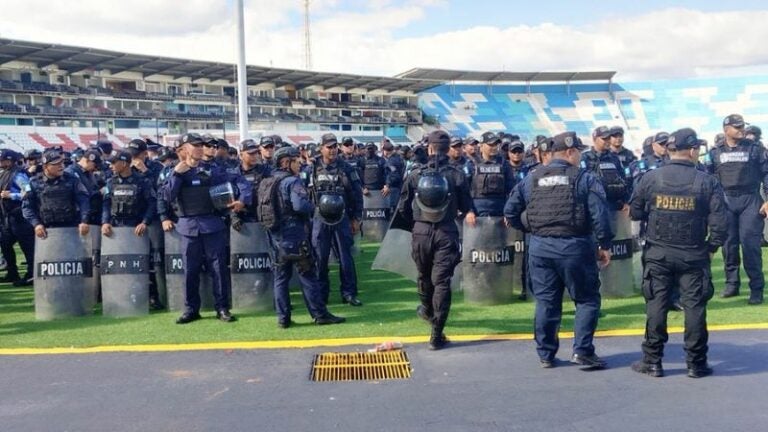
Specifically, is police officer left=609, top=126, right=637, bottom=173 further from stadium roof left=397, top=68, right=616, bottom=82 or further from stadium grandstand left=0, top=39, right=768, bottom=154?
stadium roof left=397, top=68, right=616, bottom=82

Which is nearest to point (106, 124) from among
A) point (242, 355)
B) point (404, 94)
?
point (404, 94)

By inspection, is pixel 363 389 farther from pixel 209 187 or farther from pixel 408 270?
pixel 209 187

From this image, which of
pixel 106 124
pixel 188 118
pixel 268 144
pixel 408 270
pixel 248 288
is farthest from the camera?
pixel 188 118

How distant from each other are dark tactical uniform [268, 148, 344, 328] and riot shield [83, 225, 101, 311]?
242 cm

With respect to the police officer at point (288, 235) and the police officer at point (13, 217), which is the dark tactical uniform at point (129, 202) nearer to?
the police officer at point (288, 235)

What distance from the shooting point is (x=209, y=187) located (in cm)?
702

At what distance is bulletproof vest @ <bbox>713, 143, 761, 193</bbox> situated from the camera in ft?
23.7

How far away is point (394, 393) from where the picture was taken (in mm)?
4754

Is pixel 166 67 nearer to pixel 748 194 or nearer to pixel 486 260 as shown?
pixel 486 260

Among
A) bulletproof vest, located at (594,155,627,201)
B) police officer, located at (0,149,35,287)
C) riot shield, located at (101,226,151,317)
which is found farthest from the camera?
police officer, located at (0,149,35,287)

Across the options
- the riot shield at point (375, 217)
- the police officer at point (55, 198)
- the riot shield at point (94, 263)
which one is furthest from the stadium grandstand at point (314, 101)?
the police officer at point (55, 198)

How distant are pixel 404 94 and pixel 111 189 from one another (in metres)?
47.2

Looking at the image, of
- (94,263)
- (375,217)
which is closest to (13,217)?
(94,263)

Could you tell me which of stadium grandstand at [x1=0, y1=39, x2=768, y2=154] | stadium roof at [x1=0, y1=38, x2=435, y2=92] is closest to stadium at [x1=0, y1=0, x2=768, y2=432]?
stadium grandstand at [x1=0, y1=39, x2=768, y2=154]
